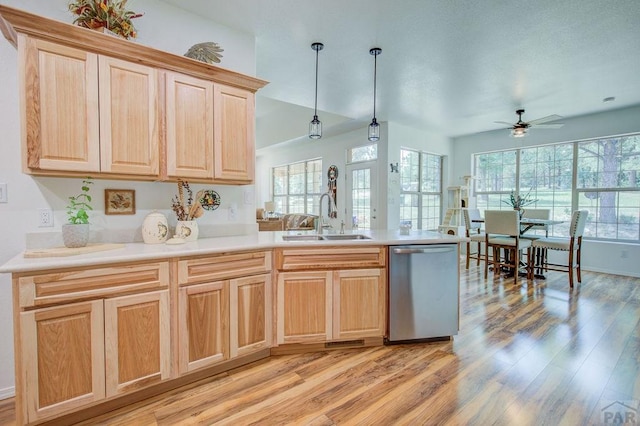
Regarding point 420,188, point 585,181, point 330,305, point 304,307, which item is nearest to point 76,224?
point 304,307

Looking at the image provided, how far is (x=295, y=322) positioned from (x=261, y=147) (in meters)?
6.41

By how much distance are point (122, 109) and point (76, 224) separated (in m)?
0.75

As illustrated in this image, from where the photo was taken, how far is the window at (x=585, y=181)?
4.80m

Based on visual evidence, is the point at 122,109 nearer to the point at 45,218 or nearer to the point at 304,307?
the point at 45,218

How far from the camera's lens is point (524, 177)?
5957 millimetres

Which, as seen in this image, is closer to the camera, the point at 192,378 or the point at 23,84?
the point at 23,84

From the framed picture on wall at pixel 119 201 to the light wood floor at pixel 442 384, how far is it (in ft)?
4.07

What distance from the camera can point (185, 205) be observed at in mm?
2379

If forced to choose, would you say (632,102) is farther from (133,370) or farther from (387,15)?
(133,370)

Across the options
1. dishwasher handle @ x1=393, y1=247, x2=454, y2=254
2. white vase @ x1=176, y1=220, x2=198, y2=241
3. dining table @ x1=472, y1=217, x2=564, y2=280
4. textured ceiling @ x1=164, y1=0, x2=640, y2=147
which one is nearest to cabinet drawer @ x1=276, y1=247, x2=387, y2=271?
dishwasher handle @ x1=393, y1=247, x2=454, y2=254

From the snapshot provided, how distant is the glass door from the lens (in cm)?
595

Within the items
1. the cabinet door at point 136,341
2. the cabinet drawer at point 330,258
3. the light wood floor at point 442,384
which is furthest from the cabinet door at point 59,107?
the light wood floor at point 442,384

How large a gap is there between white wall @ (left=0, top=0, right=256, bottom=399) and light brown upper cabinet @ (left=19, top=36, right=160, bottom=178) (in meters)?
0.30

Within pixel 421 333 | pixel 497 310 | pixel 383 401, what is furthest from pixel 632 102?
pixel 383 401
